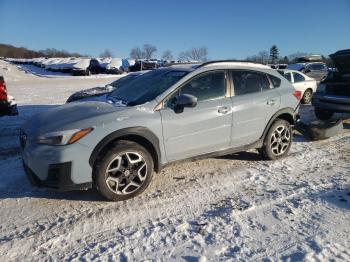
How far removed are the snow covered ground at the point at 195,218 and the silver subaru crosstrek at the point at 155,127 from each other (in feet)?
1.21

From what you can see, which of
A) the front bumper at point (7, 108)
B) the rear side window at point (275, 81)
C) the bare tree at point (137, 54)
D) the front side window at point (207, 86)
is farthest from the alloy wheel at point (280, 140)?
the bare tree at point (137, 54)

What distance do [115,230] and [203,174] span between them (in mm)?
1959

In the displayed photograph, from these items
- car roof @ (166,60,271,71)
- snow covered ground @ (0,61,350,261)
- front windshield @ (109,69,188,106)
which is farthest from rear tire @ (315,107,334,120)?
front windshield @ (109,69,188,106)

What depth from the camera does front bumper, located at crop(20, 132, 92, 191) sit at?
12.8 ft

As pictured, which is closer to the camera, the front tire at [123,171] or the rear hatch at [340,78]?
the front tire at [123,171]

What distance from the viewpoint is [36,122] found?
4426mm

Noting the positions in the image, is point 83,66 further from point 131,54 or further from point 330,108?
point 131,54

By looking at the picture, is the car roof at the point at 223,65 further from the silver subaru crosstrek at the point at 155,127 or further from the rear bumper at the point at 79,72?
the rear bumper at the point at 79,72

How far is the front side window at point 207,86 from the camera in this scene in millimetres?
4804

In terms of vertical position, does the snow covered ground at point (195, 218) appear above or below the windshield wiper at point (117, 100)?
below

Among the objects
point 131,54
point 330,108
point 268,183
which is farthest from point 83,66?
point 131,54

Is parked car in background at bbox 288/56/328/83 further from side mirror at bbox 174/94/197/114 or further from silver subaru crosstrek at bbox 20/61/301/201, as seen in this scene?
side mirror at bbox 174/94/197/114

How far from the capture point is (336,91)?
8.95 metres

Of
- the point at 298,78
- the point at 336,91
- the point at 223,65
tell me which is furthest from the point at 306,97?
the point at 223,65
